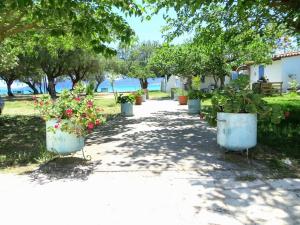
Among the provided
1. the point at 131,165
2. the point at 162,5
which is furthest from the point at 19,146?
the point at 162,5

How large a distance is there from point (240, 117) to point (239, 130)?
221 millimetres

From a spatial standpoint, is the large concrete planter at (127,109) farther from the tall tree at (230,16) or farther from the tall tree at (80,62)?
the tall tree at (80,62)

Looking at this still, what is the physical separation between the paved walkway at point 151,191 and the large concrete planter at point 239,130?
0.90 ft

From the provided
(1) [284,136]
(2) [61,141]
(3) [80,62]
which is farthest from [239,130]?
(3) [80,62]

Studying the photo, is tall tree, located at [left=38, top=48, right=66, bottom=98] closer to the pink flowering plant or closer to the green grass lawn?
the green grass lawn

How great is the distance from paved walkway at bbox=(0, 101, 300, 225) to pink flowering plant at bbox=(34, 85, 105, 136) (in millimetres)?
625

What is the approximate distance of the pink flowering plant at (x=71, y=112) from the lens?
22.2ft

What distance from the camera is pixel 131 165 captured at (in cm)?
674

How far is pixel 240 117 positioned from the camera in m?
6.86

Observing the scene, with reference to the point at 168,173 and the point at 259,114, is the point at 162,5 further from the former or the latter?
the point at 168,173

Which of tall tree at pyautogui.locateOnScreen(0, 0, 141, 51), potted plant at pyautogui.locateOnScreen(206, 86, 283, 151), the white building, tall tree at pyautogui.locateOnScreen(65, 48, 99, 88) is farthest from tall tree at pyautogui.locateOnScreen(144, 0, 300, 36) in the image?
tall tree at pyautogui.locateOnScreen(65, 48, 99, 88)

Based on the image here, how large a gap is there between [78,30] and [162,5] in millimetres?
3829

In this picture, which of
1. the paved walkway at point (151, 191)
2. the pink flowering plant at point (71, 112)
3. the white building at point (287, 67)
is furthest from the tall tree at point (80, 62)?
the paved walkway at point (151, 191)

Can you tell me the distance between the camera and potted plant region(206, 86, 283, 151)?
270 inches
